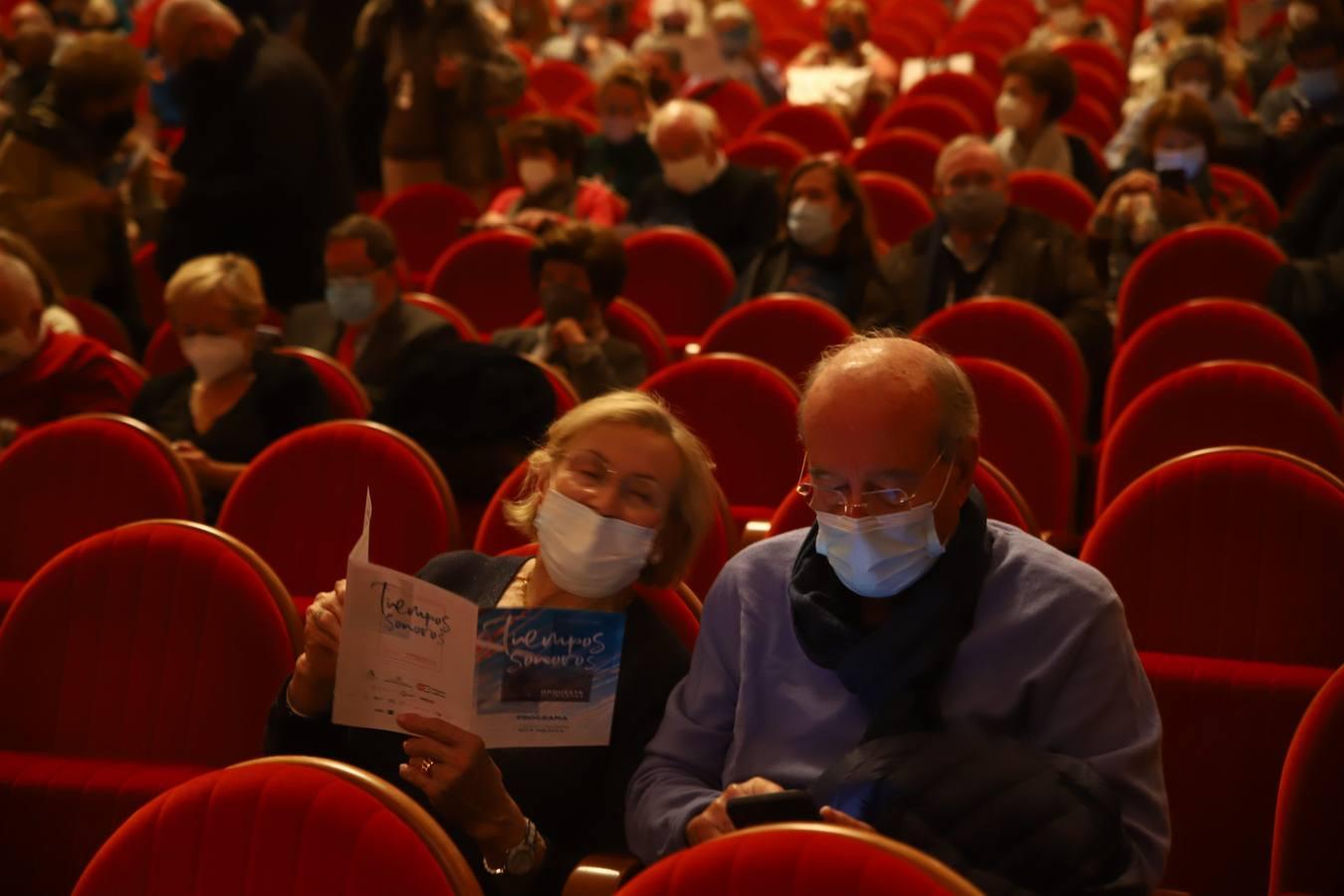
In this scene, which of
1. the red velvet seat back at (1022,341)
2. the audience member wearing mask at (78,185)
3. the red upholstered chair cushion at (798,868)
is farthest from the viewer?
the audience member wearing mask at (78,185)

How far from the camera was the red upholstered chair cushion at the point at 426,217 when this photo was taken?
21.0ft

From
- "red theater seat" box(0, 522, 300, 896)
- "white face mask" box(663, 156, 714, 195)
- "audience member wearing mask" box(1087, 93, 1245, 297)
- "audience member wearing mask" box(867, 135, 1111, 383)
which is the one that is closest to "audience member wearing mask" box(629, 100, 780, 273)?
"white face mask" box(663, 156, 714, 195)

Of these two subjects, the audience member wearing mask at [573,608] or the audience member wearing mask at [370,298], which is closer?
the audience member wearing mask at [573,608]

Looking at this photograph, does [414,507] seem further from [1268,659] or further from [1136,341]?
[1136,341]

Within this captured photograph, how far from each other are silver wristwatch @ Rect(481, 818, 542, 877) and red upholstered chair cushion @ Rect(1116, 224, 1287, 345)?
130 inches

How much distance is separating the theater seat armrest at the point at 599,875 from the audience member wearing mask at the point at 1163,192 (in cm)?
359

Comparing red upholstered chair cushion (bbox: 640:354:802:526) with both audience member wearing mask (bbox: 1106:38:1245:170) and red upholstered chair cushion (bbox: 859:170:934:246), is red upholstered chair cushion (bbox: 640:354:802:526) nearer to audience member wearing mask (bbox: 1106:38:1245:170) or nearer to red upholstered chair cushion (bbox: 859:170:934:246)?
red upholstered chair cushion (bbox: 859:170:934:246)

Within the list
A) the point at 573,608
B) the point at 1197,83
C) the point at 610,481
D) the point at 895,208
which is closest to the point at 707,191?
the point at 895,208

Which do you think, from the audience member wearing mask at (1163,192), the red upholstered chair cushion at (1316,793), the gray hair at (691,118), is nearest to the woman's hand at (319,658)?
the red upholstered chair cushion at (1316,793)

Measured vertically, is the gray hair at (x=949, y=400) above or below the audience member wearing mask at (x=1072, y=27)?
above

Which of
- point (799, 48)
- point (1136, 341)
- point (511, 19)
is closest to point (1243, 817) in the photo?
point (1136, 341)

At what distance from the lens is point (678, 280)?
215 inches

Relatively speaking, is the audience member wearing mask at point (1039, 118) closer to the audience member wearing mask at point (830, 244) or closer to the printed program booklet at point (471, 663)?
the audience member wearing mask at point (830, 244)

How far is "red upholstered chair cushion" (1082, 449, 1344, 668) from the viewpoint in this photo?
2.72 m
